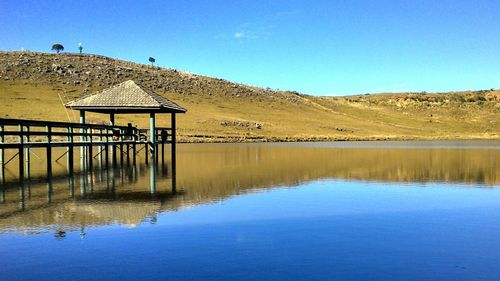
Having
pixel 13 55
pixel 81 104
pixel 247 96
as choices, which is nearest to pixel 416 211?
pixel 81 104

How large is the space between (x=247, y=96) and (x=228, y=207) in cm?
8076

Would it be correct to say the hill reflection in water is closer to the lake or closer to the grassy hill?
the lake

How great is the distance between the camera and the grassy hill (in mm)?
61969

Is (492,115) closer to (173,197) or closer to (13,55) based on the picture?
(13,55)

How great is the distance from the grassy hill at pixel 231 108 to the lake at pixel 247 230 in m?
38.9

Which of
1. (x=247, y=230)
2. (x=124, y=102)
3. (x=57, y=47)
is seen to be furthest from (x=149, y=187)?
(x=57, y=47)

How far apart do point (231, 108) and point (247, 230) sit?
71148 millimetres

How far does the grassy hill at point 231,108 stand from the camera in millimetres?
61969

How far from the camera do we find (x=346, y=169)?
2186 centimetres

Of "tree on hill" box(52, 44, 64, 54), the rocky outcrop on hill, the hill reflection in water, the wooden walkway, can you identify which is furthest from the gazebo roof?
"tree on hill" box(52, 44, 64, 54)

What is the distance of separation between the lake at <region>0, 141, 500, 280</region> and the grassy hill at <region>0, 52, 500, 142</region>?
38865mm

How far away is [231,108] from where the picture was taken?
3137 inches

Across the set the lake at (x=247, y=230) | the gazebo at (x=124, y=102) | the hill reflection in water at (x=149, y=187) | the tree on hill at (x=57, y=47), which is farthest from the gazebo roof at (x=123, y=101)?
the tree on hill at (x=57, y=47)

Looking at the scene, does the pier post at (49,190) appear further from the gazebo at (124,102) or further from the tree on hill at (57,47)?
the tree on hill at (57,47)
